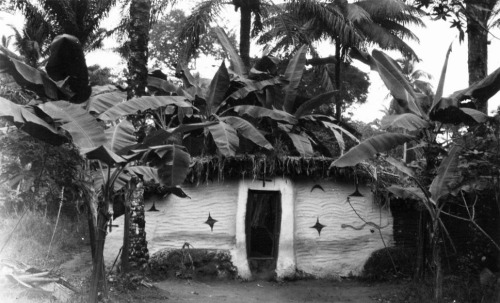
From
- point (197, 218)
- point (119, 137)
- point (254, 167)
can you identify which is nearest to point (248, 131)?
point (254, 167)

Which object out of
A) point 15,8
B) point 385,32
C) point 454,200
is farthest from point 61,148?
point 385,32

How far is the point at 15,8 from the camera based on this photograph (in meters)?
18.8

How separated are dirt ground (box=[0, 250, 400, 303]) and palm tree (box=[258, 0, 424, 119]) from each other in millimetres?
7902

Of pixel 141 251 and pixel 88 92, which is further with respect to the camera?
pixel 141 251

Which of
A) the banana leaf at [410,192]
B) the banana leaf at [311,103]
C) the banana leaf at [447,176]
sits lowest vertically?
the banana leaf at [410,192]

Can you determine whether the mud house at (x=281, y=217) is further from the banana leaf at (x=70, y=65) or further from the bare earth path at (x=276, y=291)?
the banana leaf at (x=70, y=65)

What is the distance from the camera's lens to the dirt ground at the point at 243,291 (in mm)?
8391

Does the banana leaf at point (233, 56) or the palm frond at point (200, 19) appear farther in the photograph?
the palm frond at point (200, 19)

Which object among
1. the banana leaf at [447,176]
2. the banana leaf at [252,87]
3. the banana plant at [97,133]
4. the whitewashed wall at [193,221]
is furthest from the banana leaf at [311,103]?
the banana plant at [97,133]

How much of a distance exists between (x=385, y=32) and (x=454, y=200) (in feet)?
40.1

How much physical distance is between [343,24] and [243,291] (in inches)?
433

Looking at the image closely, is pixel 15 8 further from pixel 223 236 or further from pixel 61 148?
pixel 61 148

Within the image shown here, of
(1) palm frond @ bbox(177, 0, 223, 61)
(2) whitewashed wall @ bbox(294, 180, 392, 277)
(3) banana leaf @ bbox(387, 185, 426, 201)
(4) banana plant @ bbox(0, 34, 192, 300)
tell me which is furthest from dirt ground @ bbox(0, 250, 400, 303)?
(1) palm frond @ bbox(177, 0, 223, 61)

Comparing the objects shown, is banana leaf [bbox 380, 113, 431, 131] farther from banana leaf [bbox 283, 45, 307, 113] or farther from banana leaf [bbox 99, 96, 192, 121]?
banana leaf [bbox 283, 45, 307, 113]
